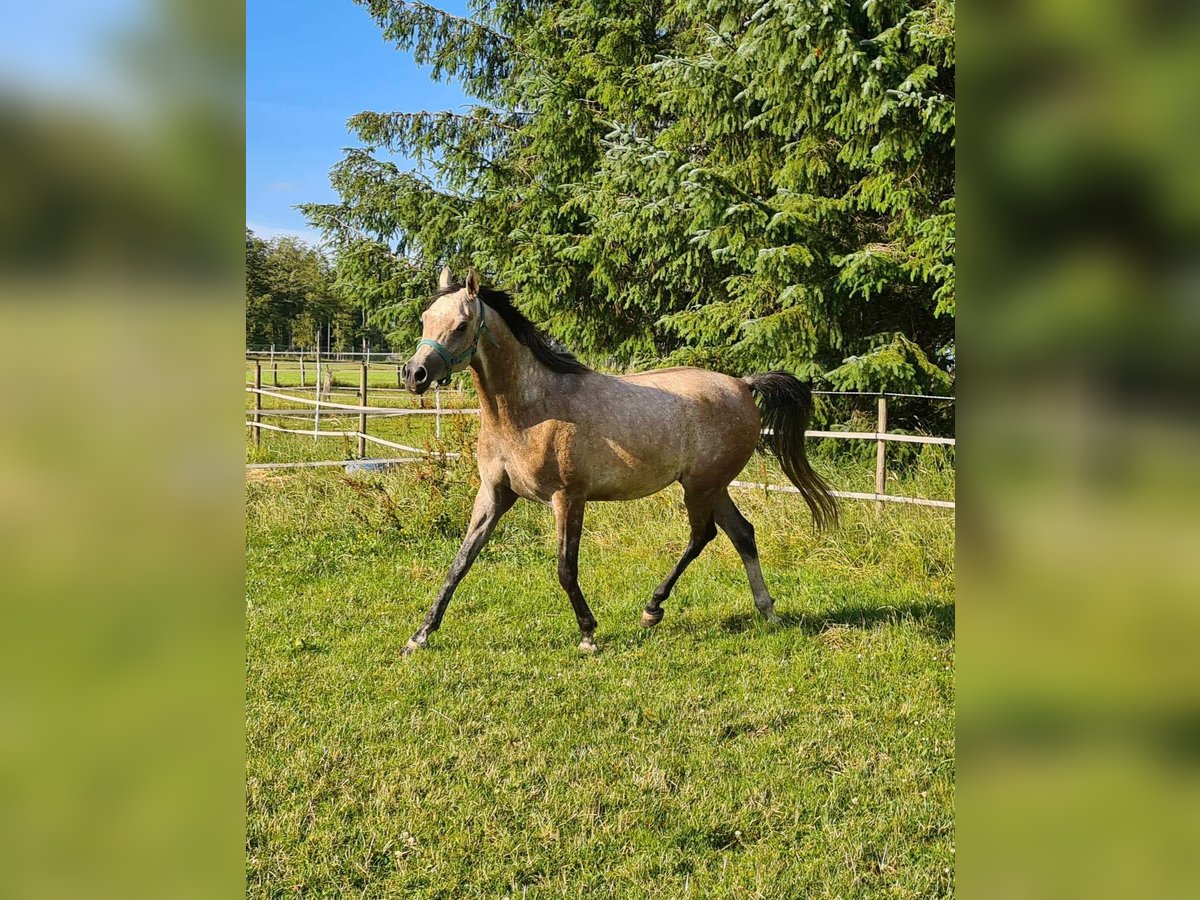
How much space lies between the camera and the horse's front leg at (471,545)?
4547 millimetres

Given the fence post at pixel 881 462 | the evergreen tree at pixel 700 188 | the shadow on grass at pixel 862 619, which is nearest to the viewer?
the shadow on grass at pixel 862 619

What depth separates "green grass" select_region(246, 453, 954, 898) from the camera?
2.52 metres

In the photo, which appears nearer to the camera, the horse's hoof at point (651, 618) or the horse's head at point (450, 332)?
the horse's head at point (450, 332)

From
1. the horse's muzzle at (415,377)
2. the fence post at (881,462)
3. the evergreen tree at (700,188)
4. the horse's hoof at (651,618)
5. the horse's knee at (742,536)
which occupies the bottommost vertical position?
the horse's hoof at (651,618)

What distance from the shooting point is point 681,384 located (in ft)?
16.5

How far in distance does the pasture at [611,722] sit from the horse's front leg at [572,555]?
142mm

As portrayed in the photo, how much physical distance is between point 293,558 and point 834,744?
4.62 metres

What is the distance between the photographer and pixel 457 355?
4.02 m

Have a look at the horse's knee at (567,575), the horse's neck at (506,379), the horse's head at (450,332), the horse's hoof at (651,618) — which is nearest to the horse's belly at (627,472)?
the horse's knee at (567,575)

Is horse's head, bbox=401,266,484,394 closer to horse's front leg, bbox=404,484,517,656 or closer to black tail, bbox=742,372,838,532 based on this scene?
horse's front leg, bbox=404,484,517,656

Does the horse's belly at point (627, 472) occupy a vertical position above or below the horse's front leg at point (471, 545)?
above

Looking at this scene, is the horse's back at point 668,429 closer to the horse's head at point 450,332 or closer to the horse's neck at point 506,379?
the horse's neck at point 506,379
